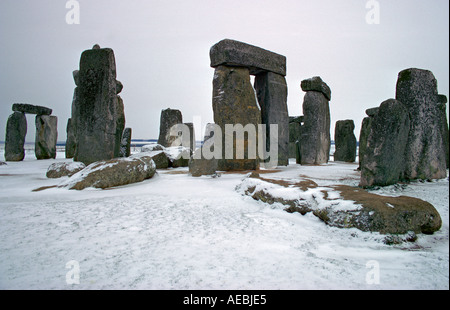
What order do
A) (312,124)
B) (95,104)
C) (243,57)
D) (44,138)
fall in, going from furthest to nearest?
(44,138), (312,124), (243,57), (95,104)

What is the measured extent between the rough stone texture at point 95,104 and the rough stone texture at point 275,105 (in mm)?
4078

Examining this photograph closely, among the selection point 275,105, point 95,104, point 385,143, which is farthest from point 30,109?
point 385,143

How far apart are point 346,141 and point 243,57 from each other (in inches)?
270

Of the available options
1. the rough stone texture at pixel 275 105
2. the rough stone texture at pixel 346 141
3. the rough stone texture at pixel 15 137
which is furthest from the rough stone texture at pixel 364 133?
the rough stone texture at pixel 15 137

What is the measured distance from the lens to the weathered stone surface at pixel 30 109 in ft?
35.8

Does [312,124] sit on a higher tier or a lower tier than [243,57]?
lower

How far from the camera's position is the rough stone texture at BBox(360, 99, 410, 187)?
3.52 metres

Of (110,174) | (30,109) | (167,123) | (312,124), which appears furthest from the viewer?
(167,123)

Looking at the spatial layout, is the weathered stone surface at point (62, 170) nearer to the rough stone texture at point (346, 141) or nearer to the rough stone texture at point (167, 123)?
the rough stone texture at point (167, 123)

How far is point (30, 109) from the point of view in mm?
11328

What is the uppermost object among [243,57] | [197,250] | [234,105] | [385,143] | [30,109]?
[243,57]

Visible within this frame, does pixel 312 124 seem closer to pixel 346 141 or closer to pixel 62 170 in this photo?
pixel 346 141
